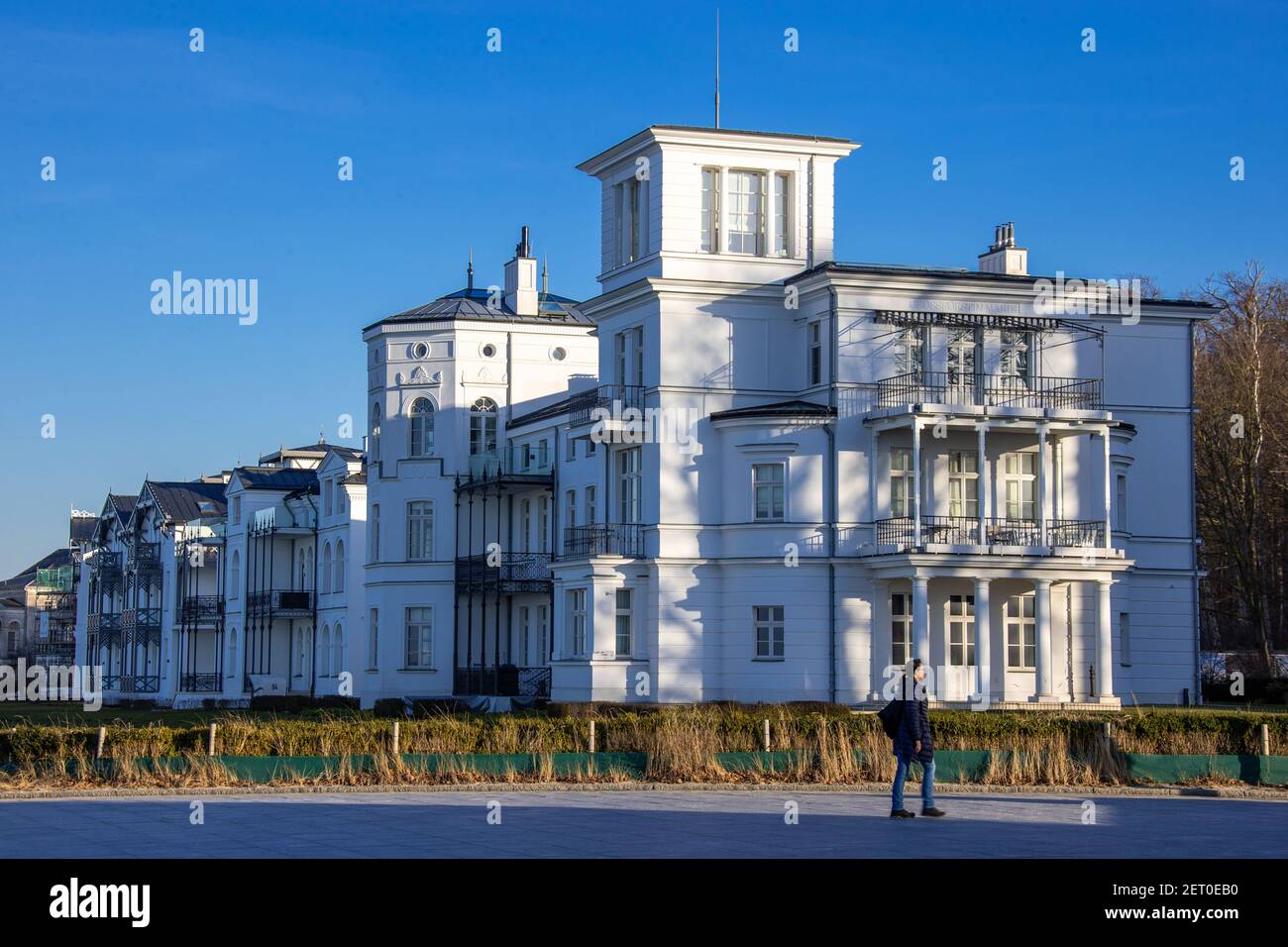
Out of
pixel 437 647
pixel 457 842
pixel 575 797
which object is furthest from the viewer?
pixel 437 647

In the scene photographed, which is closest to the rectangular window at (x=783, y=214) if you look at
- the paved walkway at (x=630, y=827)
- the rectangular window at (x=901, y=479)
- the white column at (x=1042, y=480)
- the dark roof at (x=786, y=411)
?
the dark roof at (x=786, y=411)

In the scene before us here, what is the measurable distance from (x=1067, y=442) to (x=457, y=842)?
3271cm

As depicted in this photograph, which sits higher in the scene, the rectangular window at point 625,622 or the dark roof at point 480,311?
the dark roof at point 480,311

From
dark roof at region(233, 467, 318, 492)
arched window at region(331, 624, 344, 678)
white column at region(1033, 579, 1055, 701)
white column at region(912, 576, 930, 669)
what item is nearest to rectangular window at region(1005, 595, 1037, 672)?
white column at region(1033, 579, 1055, 701)

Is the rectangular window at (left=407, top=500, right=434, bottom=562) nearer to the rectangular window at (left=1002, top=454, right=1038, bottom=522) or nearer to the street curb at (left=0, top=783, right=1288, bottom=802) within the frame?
the rectangular window at (left=1002, top=454, right=1038, bottom=522)

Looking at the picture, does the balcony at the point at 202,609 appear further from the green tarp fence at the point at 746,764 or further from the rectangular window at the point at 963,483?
the green tarp fence at the point at 746,764

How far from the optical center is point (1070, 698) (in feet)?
150

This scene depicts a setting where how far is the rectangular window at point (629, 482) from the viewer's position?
4781 centimetres

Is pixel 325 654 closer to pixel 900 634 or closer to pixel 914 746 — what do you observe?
pixel 900 634

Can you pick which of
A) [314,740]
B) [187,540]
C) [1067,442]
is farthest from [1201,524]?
[314,740]

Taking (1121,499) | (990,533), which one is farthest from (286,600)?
(1121,499)

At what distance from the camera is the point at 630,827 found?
65.6 ft

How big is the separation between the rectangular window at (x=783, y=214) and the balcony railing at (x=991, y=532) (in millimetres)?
8167
